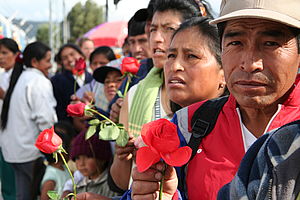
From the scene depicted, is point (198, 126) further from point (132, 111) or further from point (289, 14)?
point (132, 111)

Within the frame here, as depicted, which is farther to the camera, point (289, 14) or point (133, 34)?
point (133, 34)

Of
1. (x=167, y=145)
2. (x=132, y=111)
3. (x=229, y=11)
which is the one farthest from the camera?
(x=132, y=111)

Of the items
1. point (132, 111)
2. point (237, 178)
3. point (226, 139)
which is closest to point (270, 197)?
point (237, 178)

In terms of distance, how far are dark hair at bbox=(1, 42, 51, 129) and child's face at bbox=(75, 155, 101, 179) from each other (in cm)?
189

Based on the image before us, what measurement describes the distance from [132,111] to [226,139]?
844 millimetres

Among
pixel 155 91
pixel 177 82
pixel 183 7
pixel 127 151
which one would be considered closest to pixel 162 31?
pixel 183 7

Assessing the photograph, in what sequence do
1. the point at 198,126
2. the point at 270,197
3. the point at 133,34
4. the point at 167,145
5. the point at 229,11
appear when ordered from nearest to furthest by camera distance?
the point at 270,197, the point at 167,145, the point at 229,11, the point at 198,126, the point at 133,34

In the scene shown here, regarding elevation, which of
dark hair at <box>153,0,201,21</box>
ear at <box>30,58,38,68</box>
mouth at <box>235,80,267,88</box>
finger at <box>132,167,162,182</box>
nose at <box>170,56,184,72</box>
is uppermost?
dark hair at <box>153,0,201,21</box>

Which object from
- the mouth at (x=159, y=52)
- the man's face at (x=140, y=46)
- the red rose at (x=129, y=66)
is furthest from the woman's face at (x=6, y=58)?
the mouth at (x=159, y=52)

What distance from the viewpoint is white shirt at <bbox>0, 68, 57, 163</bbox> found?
448cm

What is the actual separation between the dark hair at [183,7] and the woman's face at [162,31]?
0.02 m

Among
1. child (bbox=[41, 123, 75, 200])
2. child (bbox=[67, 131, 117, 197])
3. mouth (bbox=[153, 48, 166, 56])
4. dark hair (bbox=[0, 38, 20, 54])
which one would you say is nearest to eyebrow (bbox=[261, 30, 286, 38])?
mouth (bbox=[153, 48, 166, 56])

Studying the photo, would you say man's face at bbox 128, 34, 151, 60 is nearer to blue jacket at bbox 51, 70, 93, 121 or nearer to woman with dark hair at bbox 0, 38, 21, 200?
blue jacket at bbox 51, 70, 93, 121

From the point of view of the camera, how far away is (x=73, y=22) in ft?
148
